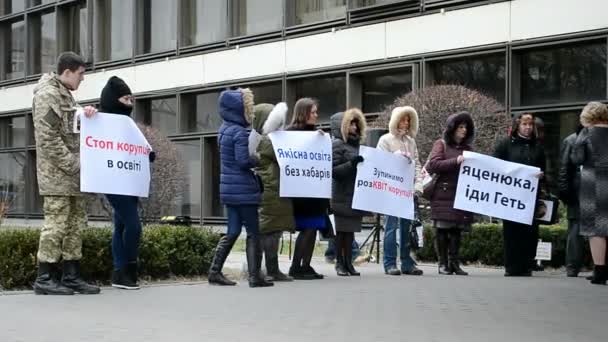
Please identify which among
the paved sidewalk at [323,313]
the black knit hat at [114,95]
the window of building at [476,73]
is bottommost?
the paved sidewalk at [323,313]

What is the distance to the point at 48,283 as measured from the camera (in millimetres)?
9805

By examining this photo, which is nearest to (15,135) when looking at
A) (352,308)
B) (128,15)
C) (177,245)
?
(128,15)

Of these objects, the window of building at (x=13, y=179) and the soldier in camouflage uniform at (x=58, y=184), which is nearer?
the soldier in camouflage uniform at (x=58, y=184)

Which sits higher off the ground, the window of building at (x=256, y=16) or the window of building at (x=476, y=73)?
the window of building at (x=256, y=16)

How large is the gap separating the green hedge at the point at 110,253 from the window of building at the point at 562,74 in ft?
30.6

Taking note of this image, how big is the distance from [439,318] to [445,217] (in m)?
4.36

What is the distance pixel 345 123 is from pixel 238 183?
209cm

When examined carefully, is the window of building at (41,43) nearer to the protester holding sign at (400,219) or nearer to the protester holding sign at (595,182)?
the protester holding sign at (400,219)

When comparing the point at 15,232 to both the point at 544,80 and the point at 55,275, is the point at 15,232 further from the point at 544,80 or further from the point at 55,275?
the point at 544,80

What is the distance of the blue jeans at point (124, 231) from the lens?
404 inches

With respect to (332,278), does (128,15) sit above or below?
above

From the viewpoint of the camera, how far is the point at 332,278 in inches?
478

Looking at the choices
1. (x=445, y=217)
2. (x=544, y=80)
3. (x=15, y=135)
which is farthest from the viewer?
(x=15, y=135)

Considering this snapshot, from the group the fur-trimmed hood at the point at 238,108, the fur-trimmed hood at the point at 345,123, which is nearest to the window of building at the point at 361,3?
the fur-trimmed hood at the point at 345,123
